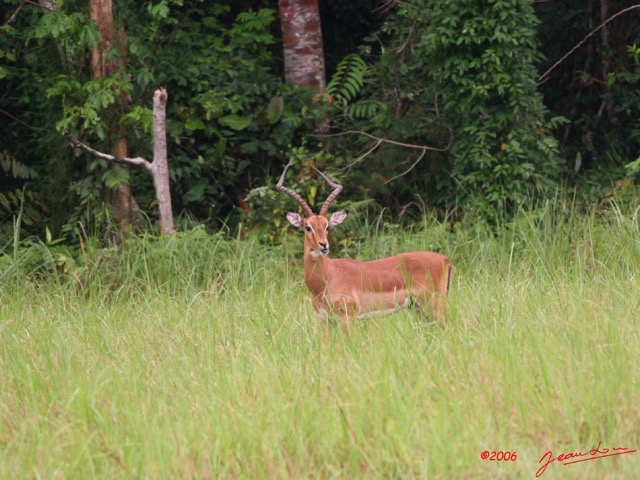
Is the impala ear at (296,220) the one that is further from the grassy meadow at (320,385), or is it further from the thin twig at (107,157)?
the thin twig at (107,157)

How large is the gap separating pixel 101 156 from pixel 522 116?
3572 mm

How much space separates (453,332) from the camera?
5.32 metres

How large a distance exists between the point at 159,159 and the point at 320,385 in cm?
451

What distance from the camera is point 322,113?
33.1 ft

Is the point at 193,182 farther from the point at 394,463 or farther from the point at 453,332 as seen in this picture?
the point at 394,463

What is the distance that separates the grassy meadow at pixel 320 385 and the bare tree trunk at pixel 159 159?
1620 mm

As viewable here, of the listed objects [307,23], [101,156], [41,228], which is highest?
[307,23]

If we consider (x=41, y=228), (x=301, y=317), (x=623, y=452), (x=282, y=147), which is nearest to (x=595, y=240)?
(x=301, y=317)

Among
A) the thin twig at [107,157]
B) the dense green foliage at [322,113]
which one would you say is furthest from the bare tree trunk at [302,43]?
the thin twig at [107,157]

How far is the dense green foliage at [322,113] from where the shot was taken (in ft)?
29.2

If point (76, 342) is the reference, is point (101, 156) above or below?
above

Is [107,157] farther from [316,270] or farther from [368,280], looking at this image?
[368,280]
